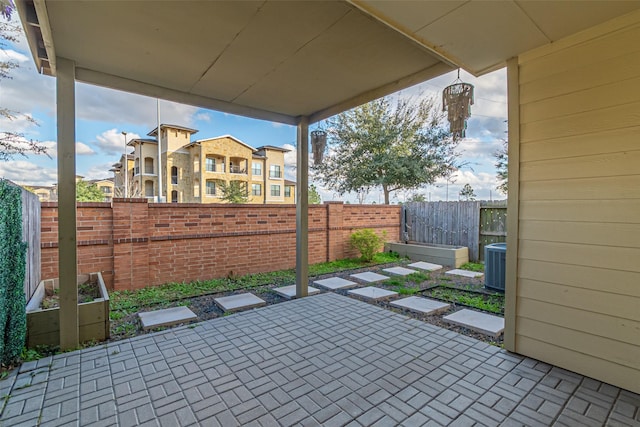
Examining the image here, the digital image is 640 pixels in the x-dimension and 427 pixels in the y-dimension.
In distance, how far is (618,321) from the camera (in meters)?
2.07

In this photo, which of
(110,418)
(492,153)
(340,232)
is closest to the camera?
(110,418)

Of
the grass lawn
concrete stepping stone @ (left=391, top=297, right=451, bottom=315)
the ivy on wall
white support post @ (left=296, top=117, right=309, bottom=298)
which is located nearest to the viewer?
the ivy on wall

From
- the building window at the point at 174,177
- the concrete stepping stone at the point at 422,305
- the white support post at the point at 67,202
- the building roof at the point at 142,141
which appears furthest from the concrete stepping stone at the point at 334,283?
the building roof at the point at 142,141

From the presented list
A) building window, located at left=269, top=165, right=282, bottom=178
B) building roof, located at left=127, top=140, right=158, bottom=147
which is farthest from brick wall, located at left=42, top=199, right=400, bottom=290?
building roof, located at left=127, top=140, right=158, bottom=147

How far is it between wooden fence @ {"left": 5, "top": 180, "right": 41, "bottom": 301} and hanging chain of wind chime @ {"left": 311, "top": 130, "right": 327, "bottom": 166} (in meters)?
3.16

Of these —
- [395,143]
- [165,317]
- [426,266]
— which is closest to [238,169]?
[395,143]

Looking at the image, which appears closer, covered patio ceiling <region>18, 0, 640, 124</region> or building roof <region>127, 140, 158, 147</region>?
covered patio ceiling <region>18, 0, 640, 124</region>

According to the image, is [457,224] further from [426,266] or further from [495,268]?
[495,268]

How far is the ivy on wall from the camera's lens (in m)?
2.16

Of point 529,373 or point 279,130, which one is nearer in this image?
point 529,373

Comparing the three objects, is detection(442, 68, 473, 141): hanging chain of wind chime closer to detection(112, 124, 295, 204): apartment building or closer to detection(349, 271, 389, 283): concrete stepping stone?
detection(349, 271, 389, 283): concrete stepping stone

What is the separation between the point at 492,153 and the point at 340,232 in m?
7.26

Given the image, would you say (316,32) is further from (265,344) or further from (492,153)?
(492,153)

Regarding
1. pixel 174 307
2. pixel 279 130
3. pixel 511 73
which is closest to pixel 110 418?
pixel 174 307
